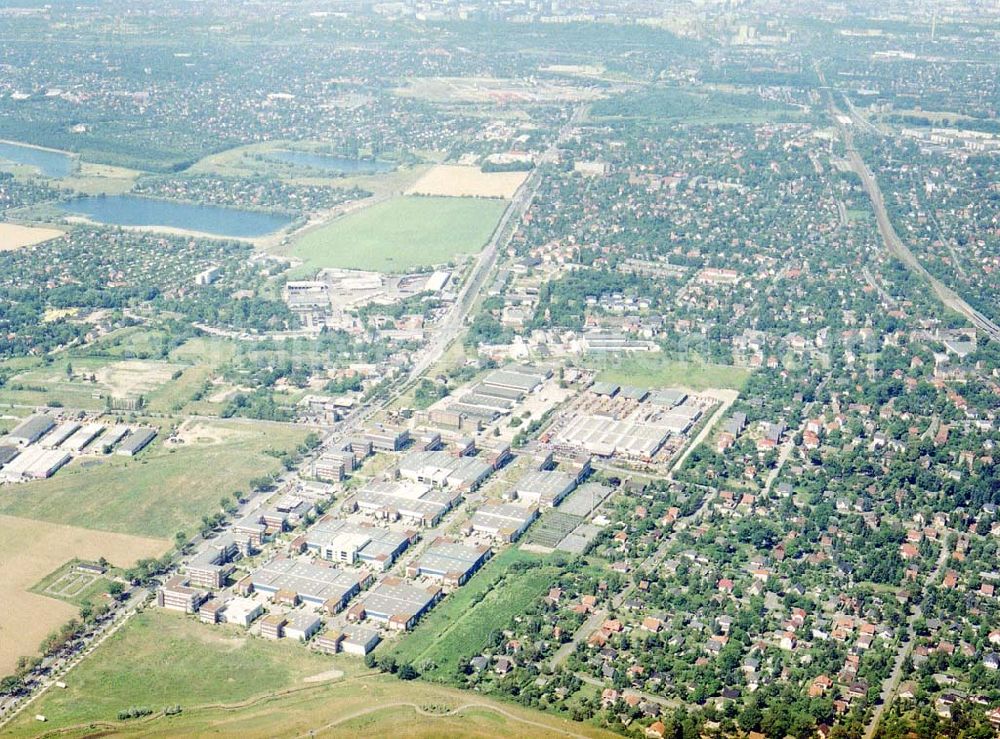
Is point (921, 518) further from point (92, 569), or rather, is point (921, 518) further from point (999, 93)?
point (999, 93)

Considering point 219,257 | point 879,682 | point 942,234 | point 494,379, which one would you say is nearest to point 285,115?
point 219,257

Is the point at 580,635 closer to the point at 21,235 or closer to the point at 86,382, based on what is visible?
the point at 86,382

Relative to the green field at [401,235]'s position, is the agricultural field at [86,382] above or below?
below

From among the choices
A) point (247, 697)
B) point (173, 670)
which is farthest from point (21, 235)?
point (247, 697)

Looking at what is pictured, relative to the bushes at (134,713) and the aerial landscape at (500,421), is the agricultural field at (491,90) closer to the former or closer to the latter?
the aerial landscape at (500,421)

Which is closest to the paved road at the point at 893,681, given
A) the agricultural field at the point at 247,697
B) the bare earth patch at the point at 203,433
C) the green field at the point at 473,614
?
the agricultural field at the point at 247,697

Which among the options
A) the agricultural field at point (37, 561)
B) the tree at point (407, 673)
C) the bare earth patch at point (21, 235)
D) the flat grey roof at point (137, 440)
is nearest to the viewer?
the tree at point (407, 673)
